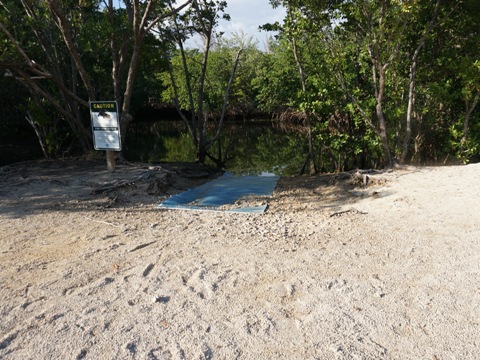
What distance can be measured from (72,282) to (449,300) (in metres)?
3.45

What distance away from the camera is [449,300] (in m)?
3.33

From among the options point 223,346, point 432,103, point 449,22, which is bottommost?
point 223,346

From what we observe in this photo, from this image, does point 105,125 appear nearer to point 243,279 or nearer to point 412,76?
point 243,279

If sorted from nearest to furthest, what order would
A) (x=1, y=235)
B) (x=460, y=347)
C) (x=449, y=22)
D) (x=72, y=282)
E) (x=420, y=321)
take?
1. (x=460, y=347)
2. (x=420, y=321)
3. (x=72, y=282)
4. (x=1, y=235)
5. (x=449, y=22)

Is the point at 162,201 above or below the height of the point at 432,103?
below

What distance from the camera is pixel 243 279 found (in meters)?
3.84

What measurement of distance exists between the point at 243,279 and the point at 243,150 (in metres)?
18.5

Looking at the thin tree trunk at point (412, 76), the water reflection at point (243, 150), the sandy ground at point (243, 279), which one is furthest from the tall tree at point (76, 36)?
the water reflection at point (243, 150)

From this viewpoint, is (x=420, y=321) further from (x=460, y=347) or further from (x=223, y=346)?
(x=223, y=346)

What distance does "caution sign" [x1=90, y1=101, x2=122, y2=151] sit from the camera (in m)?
7.65

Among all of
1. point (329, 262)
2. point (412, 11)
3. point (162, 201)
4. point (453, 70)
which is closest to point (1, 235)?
point (162, 201)

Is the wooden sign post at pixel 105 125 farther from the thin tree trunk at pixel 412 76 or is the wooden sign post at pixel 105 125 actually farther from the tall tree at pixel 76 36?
the thin tree trunk at pixel 412 76

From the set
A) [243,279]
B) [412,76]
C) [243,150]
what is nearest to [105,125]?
[243,279]

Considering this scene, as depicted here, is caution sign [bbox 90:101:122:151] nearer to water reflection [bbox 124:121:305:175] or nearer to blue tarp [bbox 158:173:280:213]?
blue tarp [bbox 158:173:280:213]
